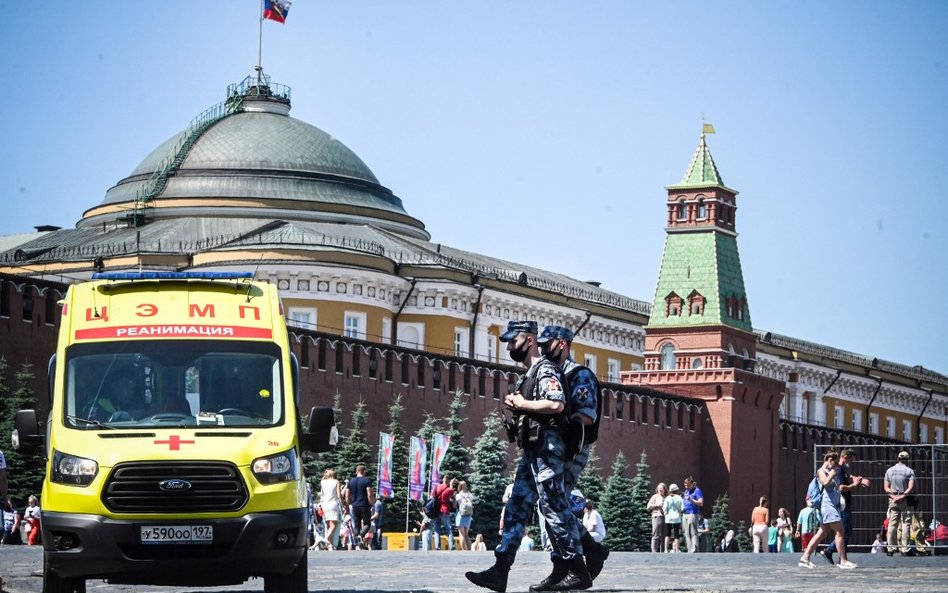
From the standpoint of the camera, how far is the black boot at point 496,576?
13977 mm

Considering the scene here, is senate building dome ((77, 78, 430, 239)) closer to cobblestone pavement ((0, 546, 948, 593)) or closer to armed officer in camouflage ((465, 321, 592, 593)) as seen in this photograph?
cobblestone pavement ((0, 546, 948, 593))

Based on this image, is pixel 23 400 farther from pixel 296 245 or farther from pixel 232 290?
pixel 232 290

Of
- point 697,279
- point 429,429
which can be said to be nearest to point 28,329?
point 429,429

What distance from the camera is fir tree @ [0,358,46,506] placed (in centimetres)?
3809

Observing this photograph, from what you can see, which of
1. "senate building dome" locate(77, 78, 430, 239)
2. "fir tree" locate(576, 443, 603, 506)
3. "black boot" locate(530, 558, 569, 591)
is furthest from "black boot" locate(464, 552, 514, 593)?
"senate building dome" locate(77, 78, 430, 239)

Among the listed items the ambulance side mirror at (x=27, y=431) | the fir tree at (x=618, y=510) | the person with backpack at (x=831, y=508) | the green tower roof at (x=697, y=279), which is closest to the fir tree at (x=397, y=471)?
the fir tree at (x=618, y=510)

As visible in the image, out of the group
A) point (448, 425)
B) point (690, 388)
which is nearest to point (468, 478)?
point (448, 425)

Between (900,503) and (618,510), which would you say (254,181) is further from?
(900,503)

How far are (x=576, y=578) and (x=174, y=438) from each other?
2.77 metres

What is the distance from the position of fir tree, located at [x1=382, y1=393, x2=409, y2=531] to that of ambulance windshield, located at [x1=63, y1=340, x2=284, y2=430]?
3038 cm

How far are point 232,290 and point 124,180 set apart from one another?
56.9 meters

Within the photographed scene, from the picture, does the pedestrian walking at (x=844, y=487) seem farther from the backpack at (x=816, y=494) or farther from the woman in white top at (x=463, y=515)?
the woman in white top at (x=463, y=515)

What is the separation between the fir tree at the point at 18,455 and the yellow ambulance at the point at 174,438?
23190mm

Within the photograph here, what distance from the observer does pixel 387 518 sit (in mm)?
44844
